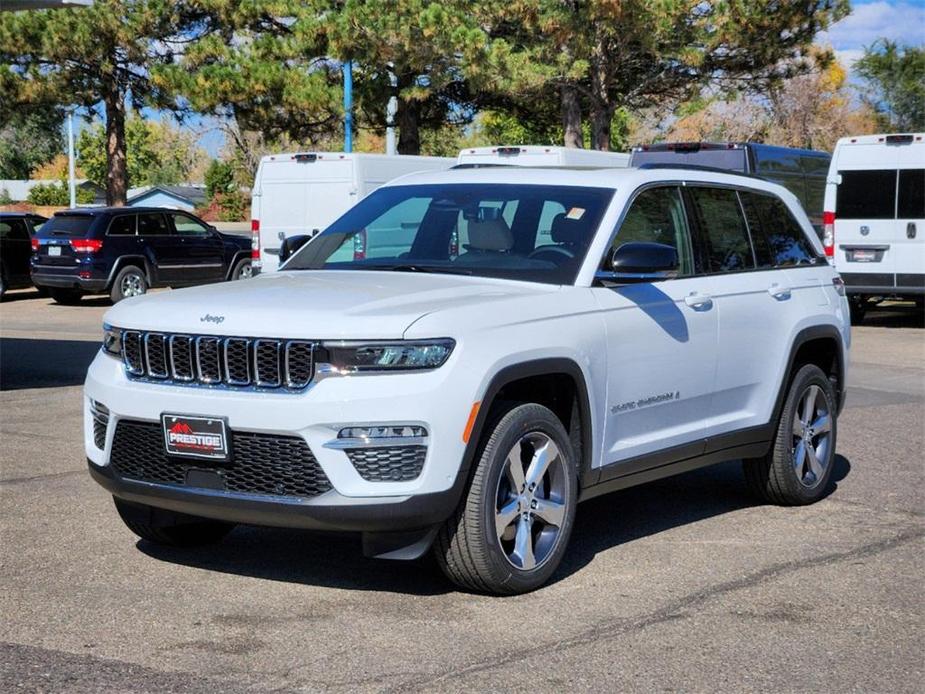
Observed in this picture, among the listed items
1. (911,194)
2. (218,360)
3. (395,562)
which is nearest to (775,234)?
(395,562)

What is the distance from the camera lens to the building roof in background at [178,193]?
102 meters

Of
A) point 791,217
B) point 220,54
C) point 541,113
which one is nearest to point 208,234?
point 220,54

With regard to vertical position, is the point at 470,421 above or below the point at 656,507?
above

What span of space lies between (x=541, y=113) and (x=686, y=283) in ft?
97.2

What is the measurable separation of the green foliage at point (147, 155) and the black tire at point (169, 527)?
99647 millimetres

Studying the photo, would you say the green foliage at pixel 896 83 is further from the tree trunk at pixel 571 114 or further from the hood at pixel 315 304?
the hood at pixel 315 304

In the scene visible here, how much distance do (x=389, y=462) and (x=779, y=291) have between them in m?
3.10

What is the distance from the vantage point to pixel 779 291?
7918mm

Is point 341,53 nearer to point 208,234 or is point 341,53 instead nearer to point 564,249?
point 208,234

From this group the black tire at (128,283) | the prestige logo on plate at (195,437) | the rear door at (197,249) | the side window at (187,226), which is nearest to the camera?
the prestige logo on plate at (195,437)

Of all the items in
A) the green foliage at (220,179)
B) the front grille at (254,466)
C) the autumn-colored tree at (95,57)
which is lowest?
the green foliage at (220,179)

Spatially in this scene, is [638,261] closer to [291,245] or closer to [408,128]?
[291,245]

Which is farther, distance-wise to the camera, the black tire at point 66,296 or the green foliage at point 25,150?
the green foliage at point 25,150

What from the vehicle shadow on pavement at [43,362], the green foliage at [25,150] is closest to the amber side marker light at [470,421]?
the vehicle shadow on pavement at [43,362]
